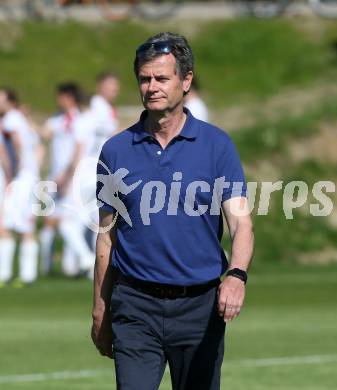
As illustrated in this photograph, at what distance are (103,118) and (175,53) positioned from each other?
11578 millimetres

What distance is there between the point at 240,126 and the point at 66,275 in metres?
7.58

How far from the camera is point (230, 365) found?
40.3 feet

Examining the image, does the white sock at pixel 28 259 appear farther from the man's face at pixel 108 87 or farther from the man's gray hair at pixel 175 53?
the man's gray hair at pixel 175 53

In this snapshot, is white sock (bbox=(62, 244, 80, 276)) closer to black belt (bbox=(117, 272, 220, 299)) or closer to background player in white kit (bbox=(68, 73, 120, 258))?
background player in white kit (bbox=(68, 73, 120, 258))

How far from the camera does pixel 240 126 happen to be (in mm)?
26953

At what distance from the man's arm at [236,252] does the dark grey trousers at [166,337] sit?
0.25 metres

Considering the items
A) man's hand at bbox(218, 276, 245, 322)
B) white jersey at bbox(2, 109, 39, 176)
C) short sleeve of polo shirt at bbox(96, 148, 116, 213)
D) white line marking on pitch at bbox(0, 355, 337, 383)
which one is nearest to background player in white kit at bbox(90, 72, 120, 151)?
white jersey at bbox(2, 109, 39, 176)

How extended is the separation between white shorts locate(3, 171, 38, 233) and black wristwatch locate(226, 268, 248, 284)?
11.8m

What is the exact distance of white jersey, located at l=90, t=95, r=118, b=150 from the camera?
750 inches

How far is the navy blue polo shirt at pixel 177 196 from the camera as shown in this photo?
7.50 m

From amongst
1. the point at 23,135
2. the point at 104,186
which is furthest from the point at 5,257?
the point at 104,186

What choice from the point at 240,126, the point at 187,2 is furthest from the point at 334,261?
the point at 187,2

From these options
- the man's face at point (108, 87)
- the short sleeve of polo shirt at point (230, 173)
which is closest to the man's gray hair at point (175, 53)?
the short sleeve of polo shirt at point (230, 173)

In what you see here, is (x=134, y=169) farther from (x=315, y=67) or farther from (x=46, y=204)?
(x=315, y=67)
